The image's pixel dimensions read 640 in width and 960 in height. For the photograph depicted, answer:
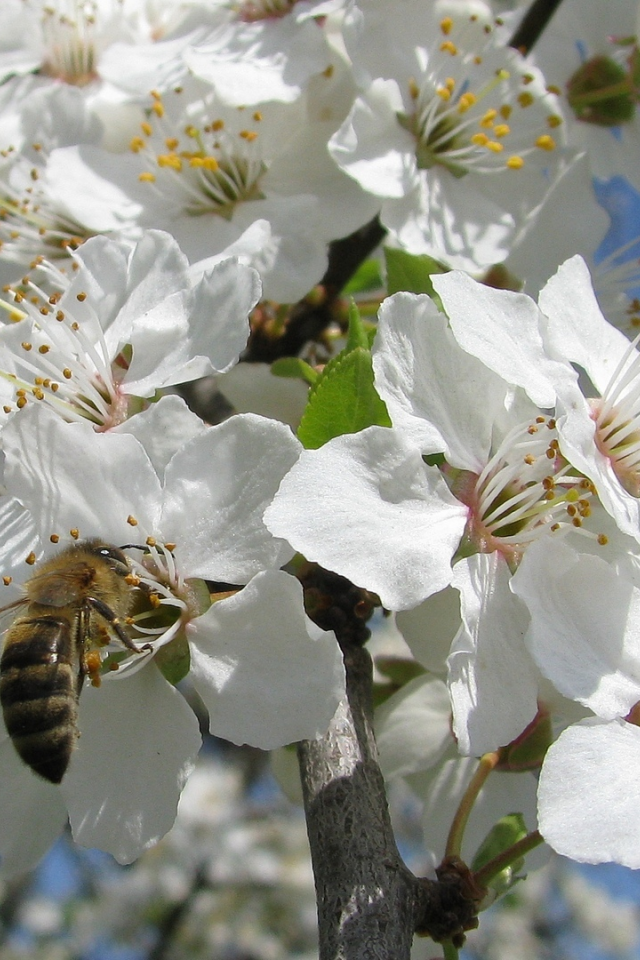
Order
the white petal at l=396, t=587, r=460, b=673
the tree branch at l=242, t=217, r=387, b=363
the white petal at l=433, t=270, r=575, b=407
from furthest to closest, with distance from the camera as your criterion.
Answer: the tree branch at l=242, t=217, r=387, b=363, the white petal at l=396, t=587, r=460, b=673, the white petal at l=433, t=270, r=575, b=407

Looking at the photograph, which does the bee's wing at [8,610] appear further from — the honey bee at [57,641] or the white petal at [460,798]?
the white petal at [460,798]

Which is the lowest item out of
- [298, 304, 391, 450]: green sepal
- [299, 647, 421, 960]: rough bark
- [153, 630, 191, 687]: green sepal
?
[153, 630, 191, 687]: green sepal

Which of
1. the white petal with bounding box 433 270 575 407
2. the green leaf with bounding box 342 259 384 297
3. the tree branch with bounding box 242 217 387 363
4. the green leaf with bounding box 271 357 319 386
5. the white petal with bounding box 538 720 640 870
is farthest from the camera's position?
the green leaf with bounding box 342 259 384 297

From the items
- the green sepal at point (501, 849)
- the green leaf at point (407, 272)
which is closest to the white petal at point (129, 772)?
the green sepal at point (501, 849)

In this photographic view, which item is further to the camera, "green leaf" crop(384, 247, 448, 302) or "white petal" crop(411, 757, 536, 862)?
"white petal" crop(411, 757, 536, 862)

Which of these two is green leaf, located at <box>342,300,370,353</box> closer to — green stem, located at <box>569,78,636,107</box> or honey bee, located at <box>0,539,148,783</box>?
honey bee, located at <box>0,539,148,783</box>

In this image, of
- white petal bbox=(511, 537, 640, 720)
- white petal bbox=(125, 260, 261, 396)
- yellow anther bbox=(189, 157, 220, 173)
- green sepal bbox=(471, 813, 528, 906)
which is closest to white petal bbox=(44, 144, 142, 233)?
yellow anther bbox=(189, 157, 220, 173)

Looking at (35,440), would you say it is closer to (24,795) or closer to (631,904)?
(24,795)

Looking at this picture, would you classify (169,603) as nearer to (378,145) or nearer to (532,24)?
(378,145)
